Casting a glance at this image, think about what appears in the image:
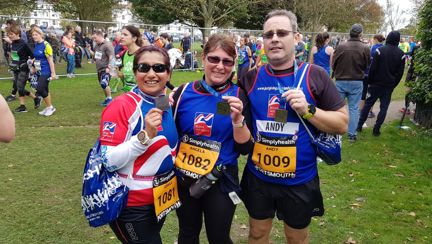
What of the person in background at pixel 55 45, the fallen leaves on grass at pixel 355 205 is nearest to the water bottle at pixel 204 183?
the fallen leaves on grass at pixel 355 205

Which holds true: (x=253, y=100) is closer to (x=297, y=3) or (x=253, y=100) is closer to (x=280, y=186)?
(x=280, y=186)

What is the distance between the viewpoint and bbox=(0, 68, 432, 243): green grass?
396 cm

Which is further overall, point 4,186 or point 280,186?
point 4,186

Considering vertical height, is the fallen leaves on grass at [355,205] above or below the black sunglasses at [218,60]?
below

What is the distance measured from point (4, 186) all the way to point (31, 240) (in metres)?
1.59

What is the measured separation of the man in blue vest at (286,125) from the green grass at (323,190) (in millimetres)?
1420

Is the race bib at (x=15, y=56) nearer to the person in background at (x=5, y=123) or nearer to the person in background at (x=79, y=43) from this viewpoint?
the person in background at (x=5, y=123)

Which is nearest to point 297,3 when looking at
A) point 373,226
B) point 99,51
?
point 99,51

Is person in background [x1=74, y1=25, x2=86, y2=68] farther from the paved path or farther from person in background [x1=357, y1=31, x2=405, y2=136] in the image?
person in background [x1=357, y1=31, x2=405, y2=136]

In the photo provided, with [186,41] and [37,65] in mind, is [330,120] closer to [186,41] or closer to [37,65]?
[37,65]

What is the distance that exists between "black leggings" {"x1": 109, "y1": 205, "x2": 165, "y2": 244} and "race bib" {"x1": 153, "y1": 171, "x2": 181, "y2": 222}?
5 centimetres

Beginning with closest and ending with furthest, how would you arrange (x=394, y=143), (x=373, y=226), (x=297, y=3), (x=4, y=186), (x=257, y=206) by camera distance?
(x=257, y=206) → (x=373, y=226) → (x=4, y=186) → (x=394, y=143) → (x=297, y=3)

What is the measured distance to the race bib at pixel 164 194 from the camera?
2342mm

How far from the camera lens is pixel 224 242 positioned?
2703mm
